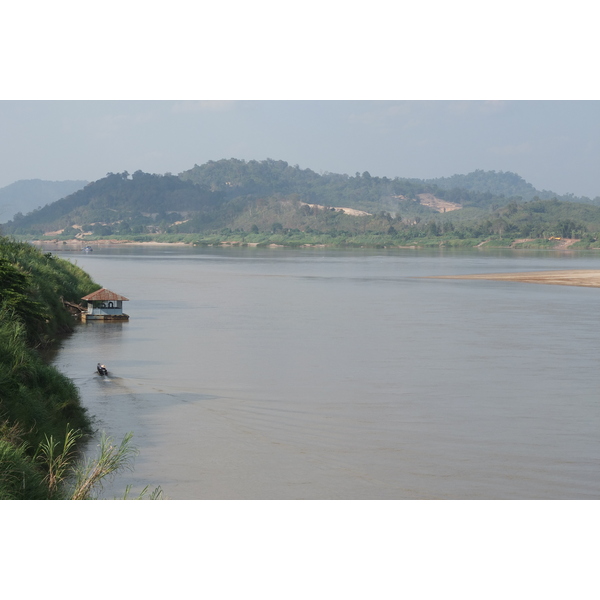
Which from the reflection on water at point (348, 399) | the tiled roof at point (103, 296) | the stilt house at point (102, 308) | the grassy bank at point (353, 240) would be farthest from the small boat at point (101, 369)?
the grassy bank at point (353, 240)

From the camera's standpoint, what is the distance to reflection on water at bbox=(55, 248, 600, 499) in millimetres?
8141

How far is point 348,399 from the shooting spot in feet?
38.6

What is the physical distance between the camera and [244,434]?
973 centimetres

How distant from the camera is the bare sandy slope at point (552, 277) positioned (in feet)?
125

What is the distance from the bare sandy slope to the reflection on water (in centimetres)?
1417

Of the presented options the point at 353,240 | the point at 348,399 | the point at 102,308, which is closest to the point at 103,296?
the point at 102,308

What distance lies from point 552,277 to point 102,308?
2639 centimetres

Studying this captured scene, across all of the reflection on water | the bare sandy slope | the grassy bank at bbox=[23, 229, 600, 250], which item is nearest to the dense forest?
the grassy bank at bbox=[23, 229, 600, 250]

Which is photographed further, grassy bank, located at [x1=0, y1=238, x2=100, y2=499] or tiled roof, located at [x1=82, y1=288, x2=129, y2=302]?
tiled roof, located at [x1=82, y1=288, x2=129, y2=302]

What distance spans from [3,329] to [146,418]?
6.59 feet

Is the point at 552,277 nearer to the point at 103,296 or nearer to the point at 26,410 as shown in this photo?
the point at 103,296

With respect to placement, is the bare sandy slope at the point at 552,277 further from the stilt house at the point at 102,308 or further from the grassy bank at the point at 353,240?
the grassy bank at the point at 353,240

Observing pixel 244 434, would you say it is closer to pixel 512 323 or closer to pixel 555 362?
pixel 555 362

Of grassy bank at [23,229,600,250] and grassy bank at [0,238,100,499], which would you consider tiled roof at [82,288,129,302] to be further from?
grassy bank at [23,229,600,250]
